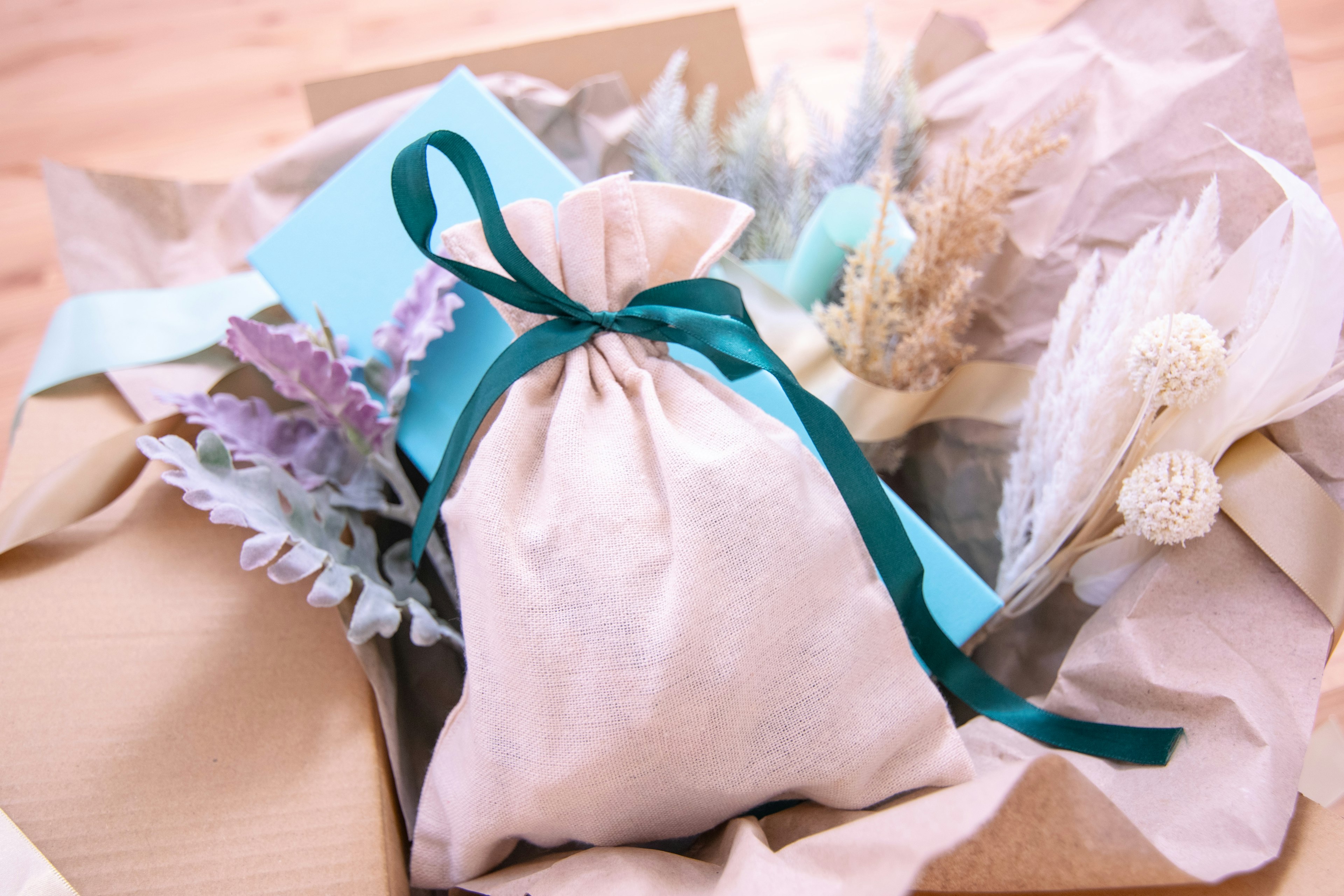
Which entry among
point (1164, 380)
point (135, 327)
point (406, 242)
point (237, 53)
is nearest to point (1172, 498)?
point (1164, 380)

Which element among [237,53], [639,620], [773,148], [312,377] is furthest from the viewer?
[237,53]

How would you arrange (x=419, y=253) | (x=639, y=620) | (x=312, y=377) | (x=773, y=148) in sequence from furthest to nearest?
(x=773, y=148) < (x=419, y=253) < (x=312, y=377) < (x=639, y=620)

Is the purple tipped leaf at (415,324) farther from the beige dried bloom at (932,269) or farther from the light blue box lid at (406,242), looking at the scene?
the beige dried bloom at (932,269)

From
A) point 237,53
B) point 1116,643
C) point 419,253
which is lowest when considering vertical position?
point 1116,643

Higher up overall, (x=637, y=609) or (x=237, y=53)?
(x=237, y=53)

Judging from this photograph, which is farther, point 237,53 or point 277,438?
point 237,53

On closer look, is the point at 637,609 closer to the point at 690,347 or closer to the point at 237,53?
the point at 690,347
